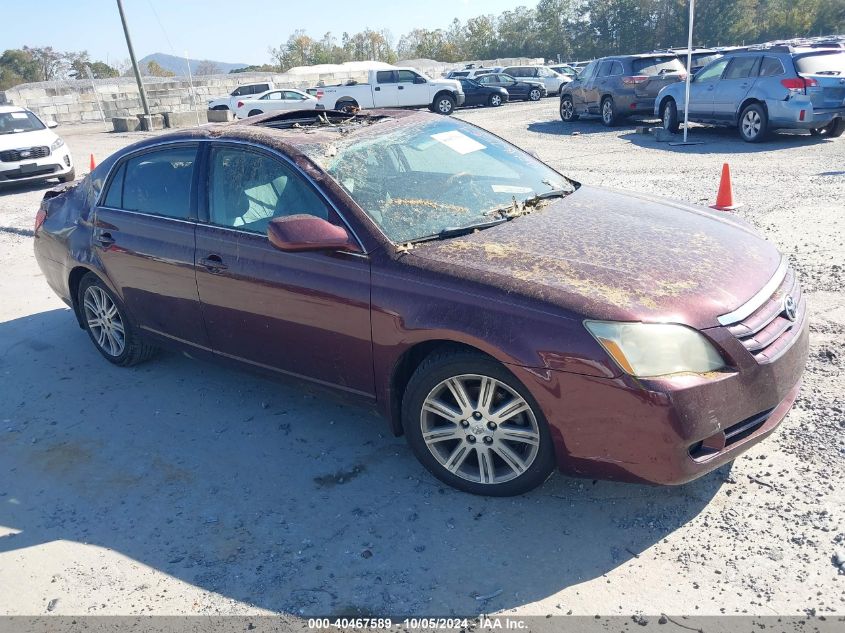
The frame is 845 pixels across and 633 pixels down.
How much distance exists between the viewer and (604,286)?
9.80 ft

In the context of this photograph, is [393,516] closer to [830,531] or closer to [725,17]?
[830,531]

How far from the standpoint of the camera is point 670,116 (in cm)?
1516

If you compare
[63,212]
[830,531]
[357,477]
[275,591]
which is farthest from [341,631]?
[63,212]

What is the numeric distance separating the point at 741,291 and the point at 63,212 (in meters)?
4.77

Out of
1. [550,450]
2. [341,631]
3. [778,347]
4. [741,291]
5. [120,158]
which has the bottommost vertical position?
[341,631]

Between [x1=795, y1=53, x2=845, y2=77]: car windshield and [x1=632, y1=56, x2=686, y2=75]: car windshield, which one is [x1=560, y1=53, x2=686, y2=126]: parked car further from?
[x1=795, y1=53, x2=845, y2=77]: car windshield

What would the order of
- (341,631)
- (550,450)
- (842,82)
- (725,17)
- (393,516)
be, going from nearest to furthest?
→ (341,631) → (550,450) → (393,516) → (842,82) → (725,17)

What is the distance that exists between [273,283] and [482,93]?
88.2ft

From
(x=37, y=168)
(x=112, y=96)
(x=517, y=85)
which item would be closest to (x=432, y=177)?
(x=37, y=168)

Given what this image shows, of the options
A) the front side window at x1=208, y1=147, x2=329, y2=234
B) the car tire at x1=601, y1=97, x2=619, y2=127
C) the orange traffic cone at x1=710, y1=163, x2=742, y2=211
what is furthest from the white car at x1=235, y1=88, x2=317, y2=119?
the front side window at x1=208, y1=147, x2=329, y2=234

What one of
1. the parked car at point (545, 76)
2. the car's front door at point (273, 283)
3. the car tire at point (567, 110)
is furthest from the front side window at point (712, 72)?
the parked car at point (545, 76)

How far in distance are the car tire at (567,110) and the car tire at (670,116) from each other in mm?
3852

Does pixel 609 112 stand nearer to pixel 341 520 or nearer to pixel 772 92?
pixel 772 92

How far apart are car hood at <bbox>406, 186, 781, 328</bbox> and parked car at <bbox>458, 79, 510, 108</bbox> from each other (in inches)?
1032
